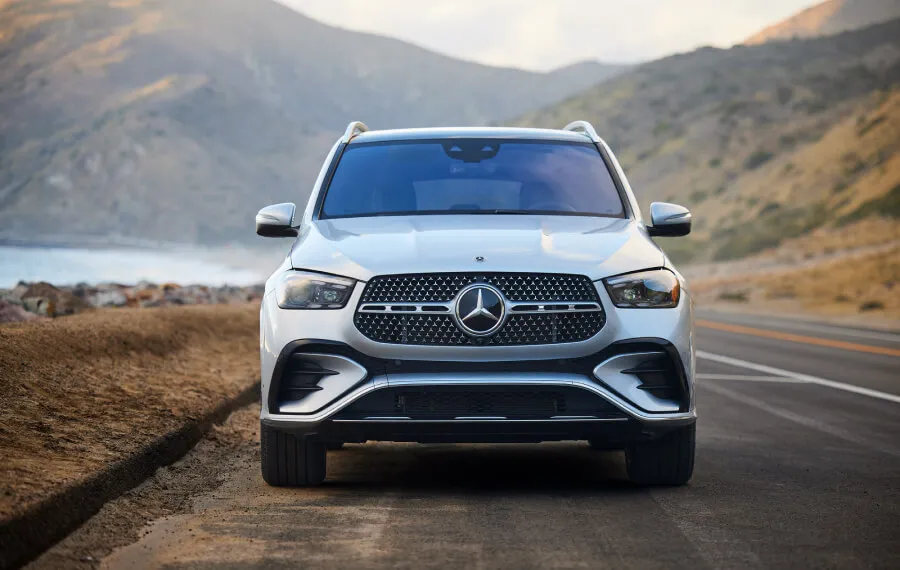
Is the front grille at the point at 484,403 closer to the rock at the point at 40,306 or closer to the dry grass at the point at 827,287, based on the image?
the rock at the point at 40,306

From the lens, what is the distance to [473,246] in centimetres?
699

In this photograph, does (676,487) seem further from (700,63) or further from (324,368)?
(700,63)

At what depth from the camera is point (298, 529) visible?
6.12 meters

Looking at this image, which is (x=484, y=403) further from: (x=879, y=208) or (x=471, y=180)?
(x=879, y=208)

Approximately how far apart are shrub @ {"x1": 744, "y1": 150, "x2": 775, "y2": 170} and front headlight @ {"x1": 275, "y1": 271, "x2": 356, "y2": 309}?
72486 millimetres

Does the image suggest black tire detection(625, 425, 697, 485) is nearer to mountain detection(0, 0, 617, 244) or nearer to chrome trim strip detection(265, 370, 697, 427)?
chrome trim strip detection(265, 370, 697, 427)

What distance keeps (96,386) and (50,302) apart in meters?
8.48

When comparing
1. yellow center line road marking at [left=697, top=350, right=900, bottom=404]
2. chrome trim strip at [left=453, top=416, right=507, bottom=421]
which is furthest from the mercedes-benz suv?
yellow center line road marking at [left=697, top=350, right=900, bottom=404]

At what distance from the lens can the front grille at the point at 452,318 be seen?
21.9 ft

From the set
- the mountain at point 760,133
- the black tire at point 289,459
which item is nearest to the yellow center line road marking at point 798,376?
the black tire at point 289,459

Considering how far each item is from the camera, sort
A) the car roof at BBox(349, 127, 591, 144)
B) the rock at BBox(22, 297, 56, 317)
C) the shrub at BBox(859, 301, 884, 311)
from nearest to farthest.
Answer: the car roof at BBox(349, 127, 591, 144) < the rock at BBox(22, 297, 56, 317) < the shrub at BBox(859, 301, 884, 311)

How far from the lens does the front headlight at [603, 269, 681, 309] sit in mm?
6863

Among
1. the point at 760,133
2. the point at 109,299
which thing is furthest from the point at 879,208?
the point at 109,299

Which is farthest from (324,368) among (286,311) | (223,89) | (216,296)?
(223,89)
